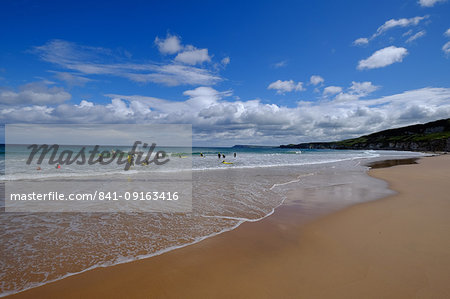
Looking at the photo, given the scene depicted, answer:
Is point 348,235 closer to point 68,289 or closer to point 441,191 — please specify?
point 68,289

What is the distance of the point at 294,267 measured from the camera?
4.37 m

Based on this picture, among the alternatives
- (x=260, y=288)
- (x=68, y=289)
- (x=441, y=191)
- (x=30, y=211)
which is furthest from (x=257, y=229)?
(x=441, y=191)

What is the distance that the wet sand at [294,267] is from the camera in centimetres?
365

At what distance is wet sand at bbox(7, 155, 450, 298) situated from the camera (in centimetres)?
365

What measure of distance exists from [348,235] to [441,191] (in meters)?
9.51

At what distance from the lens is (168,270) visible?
4.30 meters

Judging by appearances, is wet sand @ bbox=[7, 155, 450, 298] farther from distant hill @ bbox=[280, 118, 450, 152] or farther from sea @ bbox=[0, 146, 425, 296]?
distant hill @ bbox=[280, 118, 450, 152]
